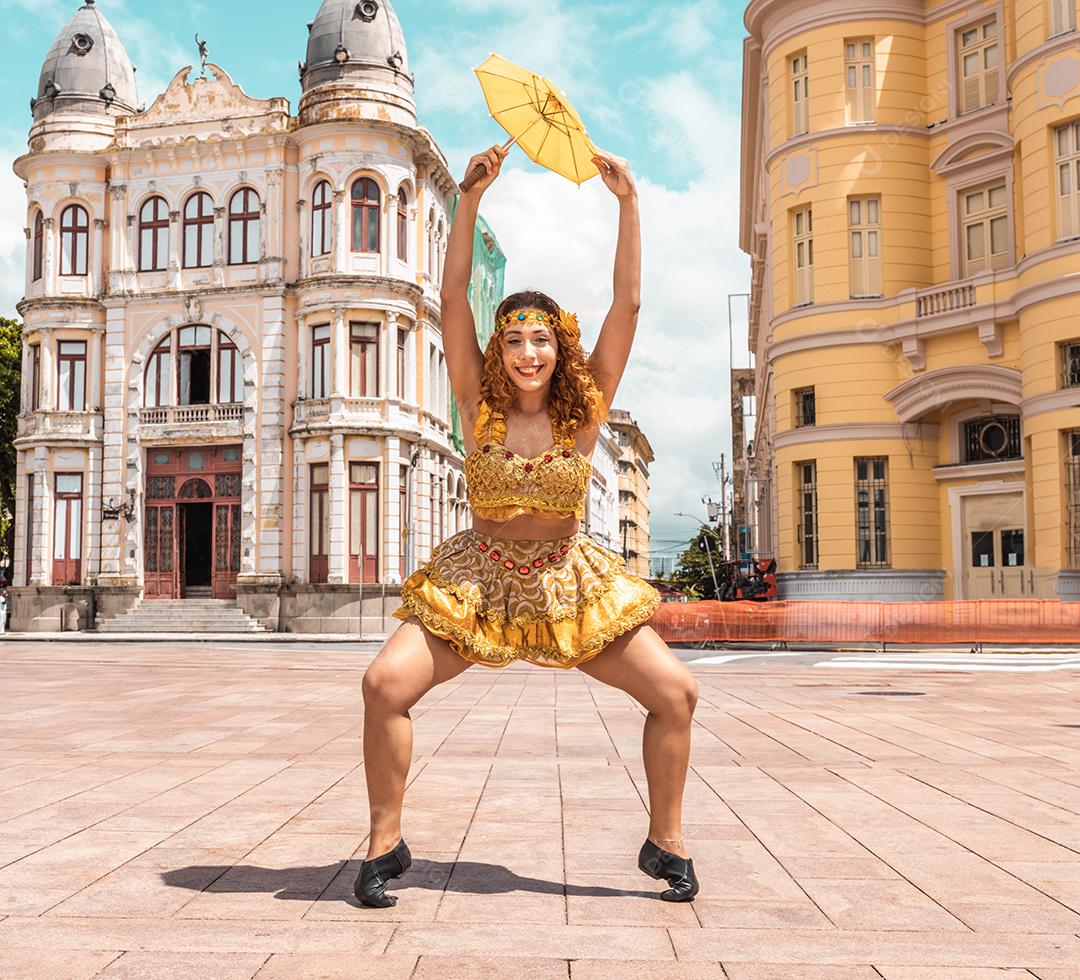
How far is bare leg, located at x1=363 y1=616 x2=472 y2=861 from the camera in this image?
162 inches

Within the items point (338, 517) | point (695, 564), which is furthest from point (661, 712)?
point (695, 564)

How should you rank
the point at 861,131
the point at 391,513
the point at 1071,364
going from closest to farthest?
1. the point at 1071,364
2. the point at 861,131
3. the point at 391,513

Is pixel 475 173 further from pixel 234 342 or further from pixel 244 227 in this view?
pixel 244 227

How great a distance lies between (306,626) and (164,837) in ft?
99.0

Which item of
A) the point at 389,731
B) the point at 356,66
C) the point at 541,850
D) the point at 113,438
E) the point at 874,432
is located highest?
the point at 356,66

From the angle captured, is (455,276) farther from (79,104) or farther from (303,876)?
(79,104)

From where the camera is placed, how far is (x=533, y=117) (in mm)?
4559

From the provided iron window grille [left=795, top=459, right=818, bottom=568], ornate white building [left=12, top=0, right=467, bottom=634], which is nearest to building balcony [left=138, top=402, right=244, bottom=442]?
ornate white building [left=12, top=0, right=467, bottom=634]

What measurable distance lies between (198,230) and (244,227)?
1520mm

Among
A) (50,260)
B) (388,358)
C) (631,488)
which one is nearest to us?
(388,358)

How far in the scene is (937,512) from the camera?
26438 millimetres

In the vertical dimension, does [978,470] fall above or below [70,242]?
below

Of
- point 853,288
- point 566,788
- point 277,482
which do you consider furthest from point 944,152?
point 566,788

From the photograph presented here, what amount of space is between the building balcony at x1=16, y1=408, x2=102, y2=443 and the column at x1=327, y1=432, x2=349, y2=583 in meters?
7.93
